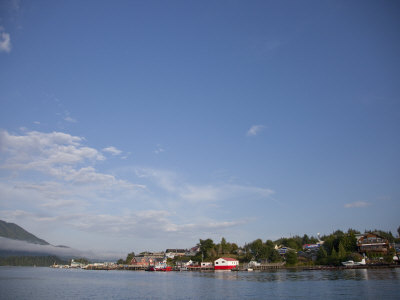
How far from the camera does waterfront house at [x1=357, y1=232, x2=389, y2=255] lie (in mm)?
82188

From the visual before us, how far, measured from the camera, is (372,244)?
274 ft

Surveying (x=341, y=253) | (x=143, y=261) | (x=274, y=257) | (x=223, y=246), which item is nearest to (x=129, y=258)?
(x=143, y=261)

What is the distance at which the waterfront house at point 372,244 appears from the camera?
270 feet

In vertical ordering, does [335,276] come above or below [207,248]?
below

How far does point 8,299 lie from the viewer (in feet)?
110

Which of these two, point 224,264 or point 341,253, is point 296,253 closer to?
point 341,253

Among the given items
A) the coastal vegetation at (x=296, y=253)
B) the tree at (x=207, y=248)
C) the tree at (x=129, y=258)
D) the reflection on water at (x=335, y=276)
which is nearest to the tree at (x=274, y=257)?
the coastal vegetation at (x=296, y=253)

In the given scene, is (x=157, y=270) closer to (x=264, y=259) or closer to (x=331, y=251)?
(x=264, y=259)

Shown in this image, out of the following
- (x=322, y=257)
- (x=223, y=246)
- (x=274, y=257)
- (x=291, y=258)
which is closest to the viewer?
(x=322, y=257)

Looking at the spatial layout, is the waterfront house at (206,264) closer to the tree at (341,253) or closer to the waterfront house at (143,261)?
the tree at (341,253)

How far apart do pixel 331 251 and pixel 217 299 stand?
70197mm

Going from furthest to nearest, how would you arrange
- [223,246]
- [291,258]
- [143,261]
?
[143,261], [223,246], [291,258]

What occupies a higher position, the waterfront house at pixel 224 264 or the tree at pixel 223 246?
the tree at pixel 223 246

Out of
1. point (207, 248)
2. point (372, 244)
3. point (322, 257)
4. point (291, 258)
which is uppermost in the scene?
point (372, 244)
